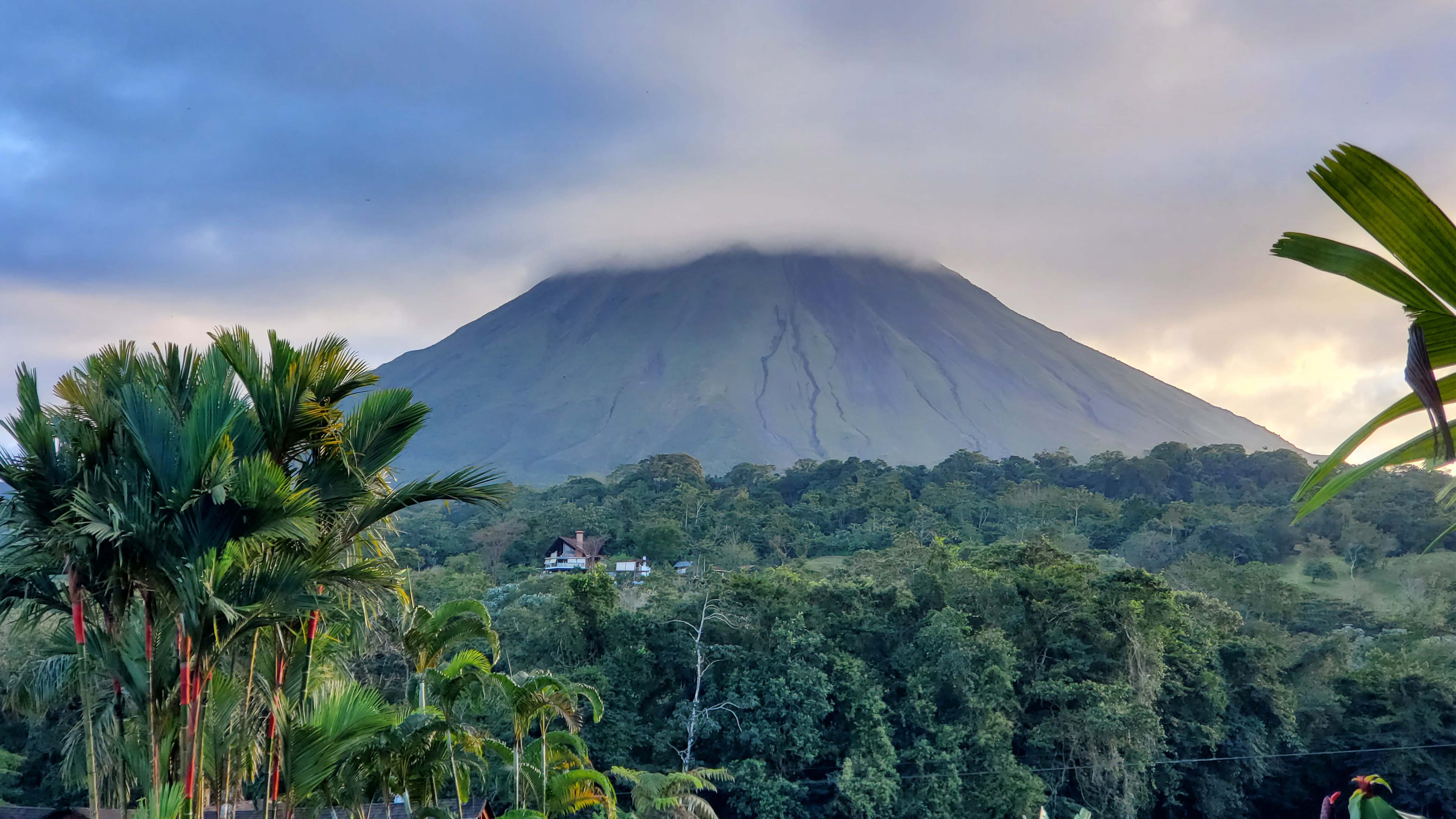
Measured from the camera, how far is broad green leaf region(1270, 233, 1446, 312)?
949mm

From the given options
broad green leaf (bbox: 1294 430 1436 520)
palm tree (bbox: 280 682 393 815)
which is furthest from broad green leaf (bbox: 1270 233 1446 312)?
palm tree (bbox: 280 682 393 815)

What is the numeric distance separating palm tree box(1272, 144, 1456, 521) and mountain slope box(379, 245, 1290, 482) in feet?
355

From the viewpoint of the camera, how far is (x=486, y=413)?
14162 cm

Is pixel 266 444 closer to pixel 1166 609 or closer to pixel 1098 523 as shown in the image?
pixel 1166 609

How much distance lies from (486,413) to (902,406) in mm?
62478

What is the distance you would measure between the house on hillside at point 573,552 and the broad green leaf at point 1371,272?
110ft

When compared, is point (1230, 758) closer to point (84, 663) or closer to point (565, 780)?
point (565, 780)

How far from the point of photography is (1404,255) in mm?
924

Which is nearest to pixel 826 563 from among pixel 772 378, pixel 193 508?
pixel 193 508

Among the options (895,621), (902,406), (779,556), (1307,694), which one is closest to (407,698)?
(895,621)

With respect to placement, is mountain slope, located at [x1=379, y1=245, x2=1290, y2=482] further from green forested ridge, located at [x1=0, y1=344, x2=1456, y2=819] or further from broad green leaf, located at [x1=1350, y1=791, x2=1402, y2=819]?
broad green leaf, located at [x1=1350, y1=791, x2=1402, y2=819]

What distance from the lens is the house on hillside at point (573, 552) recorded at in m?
34.6

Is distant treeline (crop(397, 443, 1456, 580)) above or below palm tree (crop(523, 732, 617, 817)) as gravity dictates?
above

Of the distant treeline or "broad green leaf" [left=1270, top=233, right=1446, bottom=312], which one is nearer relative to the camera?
"broad green leaf" [left=1270, top=233, right=1446, bottom=312]
